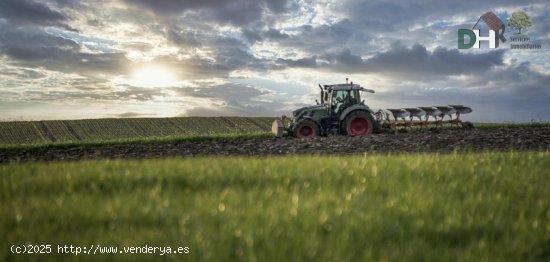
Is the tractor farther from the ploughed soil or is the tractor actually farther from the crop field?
the crop field

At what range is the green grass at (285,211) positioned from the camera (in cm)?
460

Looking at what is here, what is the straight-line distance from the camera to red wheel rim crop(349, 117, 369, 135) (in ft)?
84.2

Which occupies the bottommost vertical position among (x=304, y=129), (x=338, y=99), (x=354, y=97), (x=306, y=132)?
(x=306, y=132)

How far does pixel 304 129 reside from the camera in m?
25.7

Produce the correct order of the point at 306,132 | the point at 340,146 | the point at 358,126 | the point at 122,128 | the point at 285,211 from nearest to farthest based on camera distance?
the point at 285,211 < the point at 340,146 < the point at 306,132 < the point at 358,126 < the point at 122,128

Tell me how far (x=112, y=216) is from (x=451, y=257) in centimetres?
375

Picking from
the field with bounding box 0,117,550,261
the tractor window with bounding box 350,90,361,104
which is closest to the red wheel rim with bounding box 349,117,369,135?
the tractor window with bounding box 350,90,361,104

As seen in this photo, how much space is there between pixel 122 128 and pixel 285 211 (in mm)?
55694

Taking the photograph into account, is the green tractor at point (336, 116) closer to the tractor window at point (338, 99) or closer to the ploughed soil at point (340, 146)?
the tractor window at point (338, 99)

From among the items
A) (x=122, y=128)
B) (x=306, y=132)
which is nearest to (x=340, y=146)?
(x=306, y=132)

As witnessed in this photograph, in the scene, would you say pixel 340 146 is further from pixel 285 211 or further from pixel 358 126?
pixel 285 211

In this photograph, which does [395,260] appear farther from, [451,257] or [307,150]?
[307,150]

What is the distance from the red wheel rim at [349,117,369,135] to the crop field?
2704cm

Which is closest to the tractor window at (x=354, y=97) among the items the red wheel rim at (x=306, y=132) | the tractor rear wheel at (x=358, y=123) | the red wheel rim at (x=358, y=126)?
the tractor rear wheel at (x=358, y=123)
